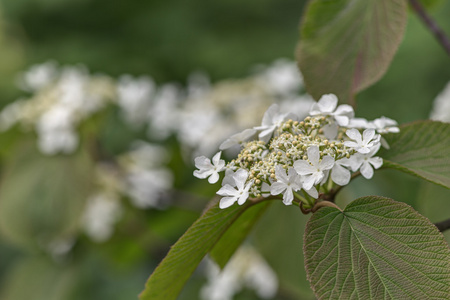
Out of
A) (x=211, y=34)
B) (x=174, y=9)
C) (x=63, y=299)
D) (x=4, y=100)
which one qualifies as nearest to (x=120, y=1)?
(x=174, y=9)

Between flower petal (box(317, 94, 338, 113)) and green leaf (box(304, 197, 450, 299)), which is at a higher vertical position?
flower petal (box(317, 94, 338, 113))

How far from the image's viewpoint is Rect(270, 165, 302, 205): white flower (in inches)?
17.4

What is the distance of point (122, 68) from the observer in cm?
280

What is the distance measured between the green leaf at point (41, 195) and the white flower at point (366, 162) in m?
0.78

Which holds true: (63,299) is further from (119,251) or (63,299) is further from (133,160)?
(133,160)

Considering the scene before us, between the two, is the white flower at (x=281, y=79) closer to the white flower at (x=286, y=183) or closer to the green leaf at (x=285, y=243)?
the green leaf at (x=285, y=243)

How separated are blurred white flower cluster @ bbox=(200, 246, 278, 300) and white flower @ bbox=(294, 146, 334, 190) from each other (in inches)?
29.7

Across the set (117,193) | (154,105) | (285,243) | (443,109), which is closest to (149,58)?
(154,105)

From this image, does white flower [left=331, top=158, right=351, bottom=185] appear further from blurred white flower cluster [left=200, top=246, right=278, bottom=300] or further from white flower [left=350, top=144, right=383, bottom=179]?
blurred white flower cluster [left=200, top=246, right=278, bottom=300]

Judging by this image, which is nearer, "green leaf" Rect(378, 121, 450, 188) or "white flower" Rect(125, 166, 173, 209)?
"green leaf" Rect(378, 121, 450, 188)

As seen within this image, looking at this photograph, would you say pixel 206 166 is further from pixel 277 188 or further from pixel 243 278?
pixel 243 278

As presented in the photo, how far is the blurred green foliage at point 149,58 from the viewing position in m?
1.41

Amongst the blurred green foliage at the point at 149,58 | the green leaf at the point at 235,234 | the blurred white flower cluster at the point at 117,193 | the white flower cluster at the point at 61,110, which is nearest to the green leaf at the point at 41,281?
the blurred green foliage at the point at 149,58

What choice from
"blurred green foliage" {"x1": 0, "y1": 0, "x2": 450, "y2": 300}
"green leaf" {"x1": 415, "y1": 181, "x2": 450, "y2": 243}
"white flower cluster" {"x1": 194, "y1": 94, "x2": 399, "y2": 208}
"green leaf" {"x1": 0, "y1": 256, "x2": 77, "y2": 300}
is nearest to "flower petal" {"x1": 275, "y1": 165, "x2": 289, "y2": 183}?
"white flower cluster" {"x1": 194, "y1": 94, "x2": 399, "y2": 208}
